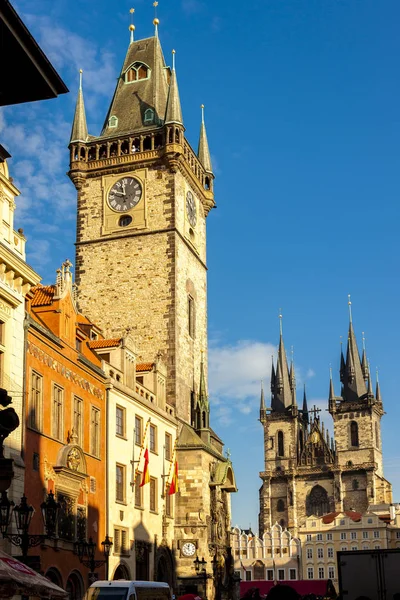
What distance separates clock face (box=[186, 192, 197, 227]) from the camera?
52.8 metres

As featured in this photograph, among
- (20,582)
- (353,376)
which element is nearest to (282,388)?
(353,376)

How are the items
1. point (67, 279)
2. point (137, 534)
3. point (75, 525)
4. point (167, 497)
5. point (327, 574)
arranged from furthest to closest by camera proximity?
1. point (327, 574)
2. point (167, 497)
3. point (137, 534)
4. point (67, 279)
5. point (75, 525)

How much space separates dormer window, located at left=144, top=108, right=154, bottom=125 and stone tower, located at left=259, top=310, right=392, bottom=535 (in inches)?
3418

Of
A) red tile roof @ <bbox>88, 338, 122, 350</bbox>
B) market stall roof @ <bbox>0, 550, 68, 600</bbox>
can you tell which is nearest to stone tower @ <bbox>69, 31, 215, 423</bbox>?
red tile roof @ <bbox>88, 338, 122, 350</bbox>

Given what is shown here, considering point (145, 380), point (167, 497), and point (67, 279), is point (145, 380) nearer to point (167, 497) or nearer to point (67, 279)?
point (167, 497)

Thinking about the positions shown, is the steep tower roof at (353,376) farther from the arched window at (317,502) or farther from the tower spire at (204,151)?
the tower spire at (204,151)

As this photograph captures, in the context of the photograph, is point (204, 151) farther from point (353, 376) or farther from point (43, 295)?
point (353, 376)

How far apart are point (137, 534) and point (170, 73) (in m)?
29.8

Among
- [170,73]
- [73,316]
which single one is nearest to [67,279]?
[73,316]

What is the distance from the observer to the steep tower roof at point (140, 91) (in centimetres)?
5341

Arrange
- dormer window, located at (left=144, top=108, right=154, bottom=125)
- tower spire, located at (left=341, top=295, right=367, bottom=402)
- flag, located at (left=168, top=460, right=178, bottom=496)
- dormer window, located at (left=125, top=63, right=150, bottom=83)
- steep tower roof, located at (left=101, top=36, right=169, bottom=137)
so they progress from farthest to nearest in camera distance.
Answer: tower spire, located at (left=341, top=295, right=367, bottom=402), dormer window, located at (left=125, top=63, right=150, bottom=83), steep tower roof, located at (left=101, top=36, right=169, bottom=137), dormer window, located at (left=144, top=108, right=154, bottom=125), flag, located at (left=168, top=460, right=178, bottom=496)

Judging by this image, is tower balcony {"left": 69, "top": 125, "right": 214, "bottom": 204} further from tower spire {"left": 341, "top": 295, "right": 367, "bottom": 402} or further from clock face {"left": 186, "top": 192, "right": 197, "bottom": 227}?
tower spire {"left": 341, "top": 295, "right": 367, "bottom": 402}

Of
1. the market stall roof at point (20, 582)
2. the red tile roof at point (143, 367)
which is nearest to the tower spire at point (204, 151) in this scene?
the red tile roof at point (143, 367)

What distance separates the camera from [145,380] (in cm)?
4516
